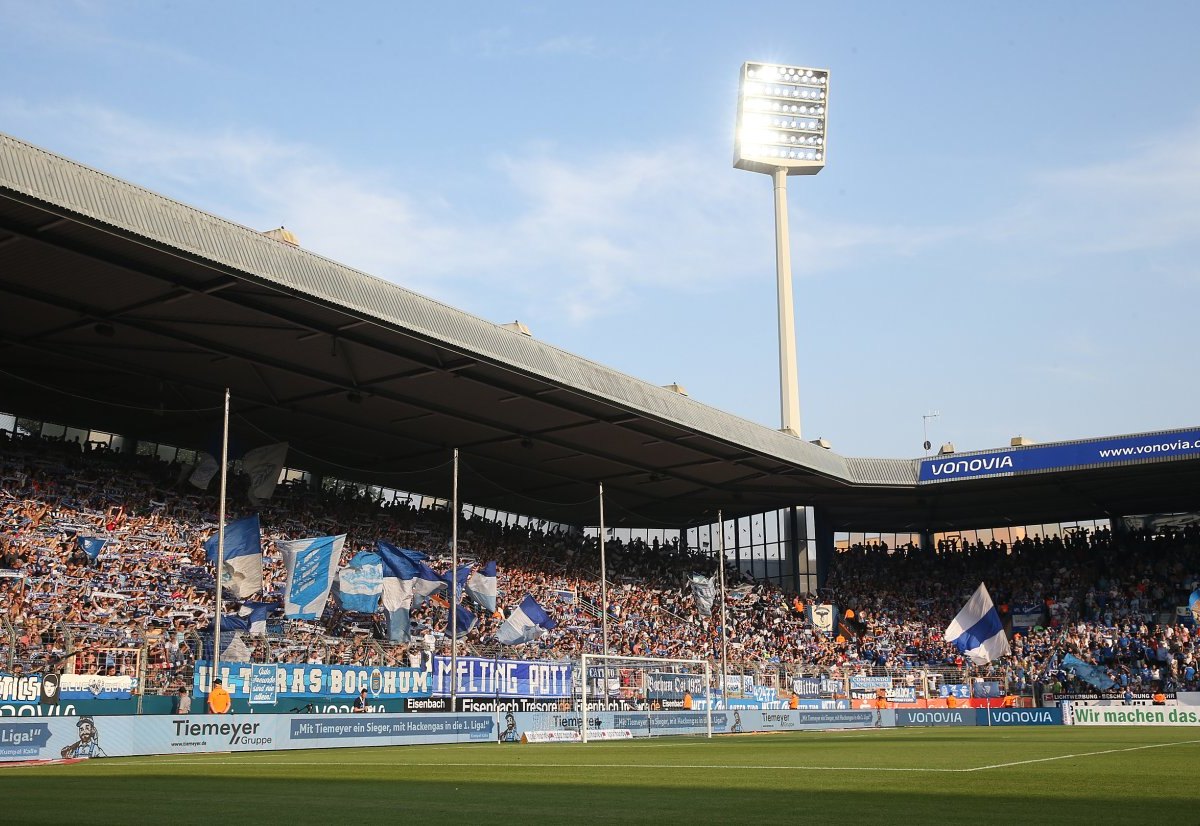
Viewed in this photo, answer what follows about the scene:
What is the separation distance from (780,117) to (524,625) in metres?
38.5

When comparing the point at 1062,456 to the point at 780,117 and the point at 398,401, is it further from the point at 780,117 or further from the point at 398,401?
the point at 398,401

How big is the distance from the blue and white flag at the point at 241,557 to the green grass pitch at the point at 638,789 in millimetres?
15582

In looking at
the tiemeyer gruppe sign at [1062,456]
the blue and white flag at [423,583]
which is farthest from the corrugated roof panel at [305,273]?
the tiemeyer gruppe sign at [1062,456]

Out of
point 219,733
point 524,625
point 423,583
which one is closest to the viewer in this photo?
point 219,733

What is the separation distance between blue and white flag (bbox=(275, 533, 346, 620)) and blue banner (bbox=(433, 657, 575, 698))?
4.51 meters

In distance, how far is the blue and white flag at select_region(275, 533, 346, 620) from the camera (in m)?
39.0

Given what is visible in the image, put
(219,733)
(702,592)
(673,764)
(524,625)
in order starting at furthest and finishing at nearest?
(702,592), (524,625), (219,733), (673,764)

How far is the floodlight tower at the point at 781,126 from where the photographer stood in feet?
232

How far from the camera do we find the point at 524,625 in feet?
153

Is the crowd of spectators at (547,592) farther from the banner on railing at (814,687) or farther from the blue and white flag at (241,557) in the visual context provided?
the banner on railing at (814,687)

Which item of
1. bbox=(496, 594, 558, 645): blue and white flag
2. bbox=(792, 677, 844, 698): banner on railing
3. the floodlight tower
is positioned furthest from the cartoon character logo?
the floodlight tower

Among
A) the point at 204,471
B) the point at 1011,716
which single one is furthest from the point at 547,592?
the point at 1011,716

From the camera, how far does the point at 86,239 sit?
29484mm

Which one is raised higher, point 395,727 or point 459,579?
point 459,579
